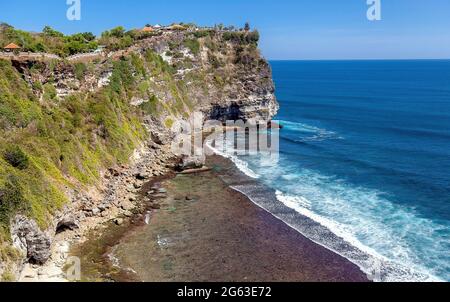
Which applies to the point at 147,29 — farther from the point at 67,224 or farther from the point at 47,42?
the point at 67,224

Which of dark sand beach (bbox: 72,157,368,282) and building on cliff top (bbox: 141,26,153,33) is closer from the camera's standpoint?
dark sand beach (bbox: 72,157,368,282)

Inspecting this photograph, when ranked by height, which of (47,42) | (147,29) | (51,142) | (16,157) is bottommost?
(16,157)

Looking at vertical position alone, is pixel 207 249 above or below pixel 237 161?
below

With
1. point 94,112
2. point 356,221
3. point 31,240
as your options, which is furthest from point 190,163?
point 31,240

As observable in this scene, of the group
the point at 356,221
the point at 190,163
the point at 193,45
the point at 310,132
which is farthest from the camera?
the point at 193,45

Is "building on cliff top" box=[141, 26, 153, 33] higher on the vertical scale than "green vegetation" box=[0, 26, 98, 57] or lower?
higher

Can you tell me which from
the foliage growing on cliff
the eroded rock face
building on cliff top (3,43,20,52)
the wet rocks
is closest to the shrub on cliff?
the foliage growing on cliff

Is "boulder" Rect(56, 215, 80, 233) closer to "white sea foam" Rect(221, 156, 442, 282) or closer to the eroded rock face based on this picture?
the eroded rock face

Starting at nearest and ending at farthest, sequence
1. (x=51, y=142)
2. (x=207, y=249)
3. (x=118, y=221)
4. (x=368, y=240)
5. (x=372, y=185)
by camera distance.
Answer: (x=207, y=249), (x=368, y=240), (x=118, y=221), (x=51, y=142), (x=372, y=185)
